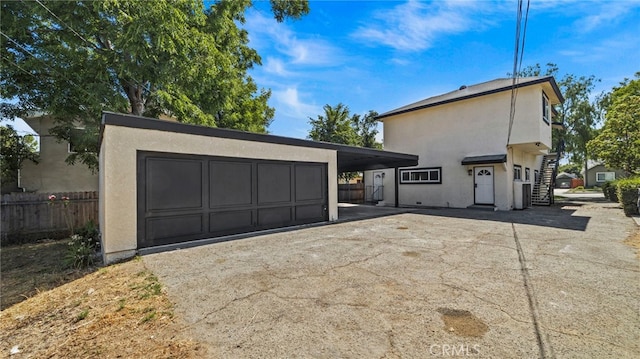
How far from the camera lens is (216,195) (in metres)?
6.41

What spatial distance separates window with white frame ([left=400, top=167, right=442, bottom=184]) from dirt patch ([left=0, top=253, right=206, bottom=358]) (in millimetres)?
14193

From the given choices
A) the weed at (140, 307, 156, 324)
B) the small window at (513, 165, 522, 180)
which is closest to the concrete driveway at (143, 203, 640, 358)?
the weed at (140, 307, 156, 324)

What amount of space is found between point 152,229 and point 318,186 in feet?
15.5

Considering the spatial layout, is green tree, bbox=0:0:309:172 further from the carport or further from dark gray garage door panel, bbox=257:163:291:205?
dark gray garage door panel, bbox=257:163:291:205

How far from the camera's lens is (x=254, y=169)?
709 cm

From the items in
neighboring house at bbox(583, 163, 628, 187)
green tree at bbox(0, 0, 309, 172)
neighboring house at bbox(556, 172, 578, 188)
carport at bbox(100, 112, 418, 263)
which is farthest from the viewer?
neighboring house at bbox(556, 172, 578, 188)

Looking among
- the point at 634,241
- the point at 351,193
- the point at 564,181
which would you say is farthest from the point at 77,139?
the point at 564,181

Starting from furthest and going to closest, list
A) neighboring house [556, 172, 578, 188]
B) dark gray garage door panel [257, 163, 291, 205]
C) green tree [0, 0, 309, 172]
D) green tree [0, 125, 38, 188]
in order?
1. neighboring house [556, 172, 578, 188]
2. green tree [0, 125, 38, 188]
3. green tree [0, 0, 309, 172]
4. dark gray garage door panel [257, 163, 291, 205]

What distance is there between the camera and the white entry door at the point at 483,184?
1323cm

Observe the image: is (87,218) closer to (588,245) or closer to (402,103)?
(588,245)

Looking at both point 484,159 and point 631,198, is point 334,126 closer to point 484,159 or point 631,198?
point 484,159

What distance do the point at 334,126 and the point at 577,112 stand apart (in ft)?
69.0

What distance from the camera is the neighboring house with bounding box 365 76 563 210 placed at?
12.4 m

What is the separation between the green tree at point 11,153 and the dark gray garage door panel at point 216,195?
10.9 meters
